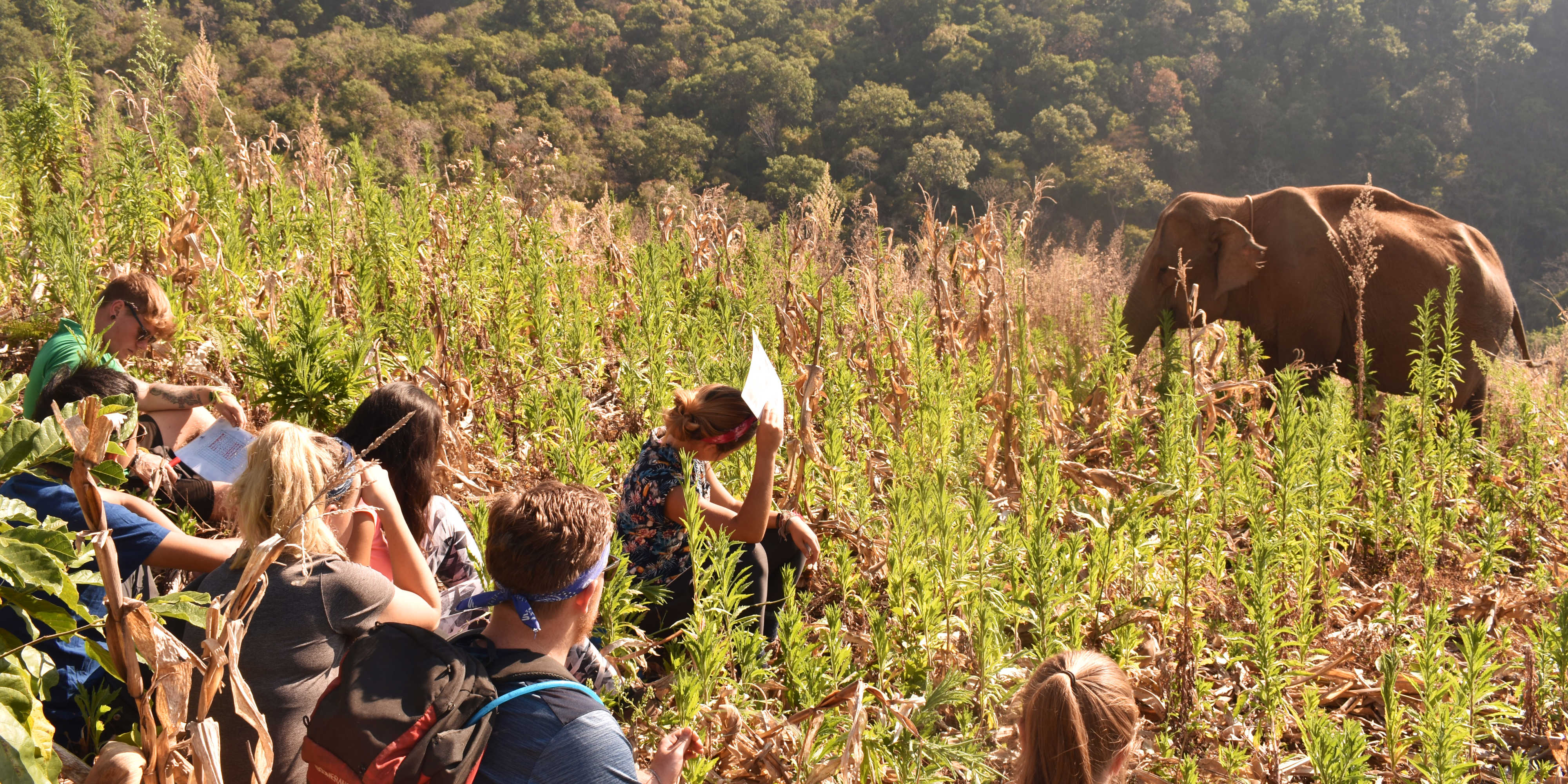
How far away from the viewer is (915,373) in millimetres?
5215

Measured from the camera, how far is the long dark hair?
3.12 m

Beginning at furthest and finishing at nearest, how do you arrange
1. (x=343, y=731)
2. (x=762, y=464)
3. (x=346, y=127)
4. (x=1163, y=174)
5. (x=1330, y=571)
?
1. (x=1163, y=174)
2. (x=346, y=127)
3. (x=1330, y=571)
4. (x=762, y=464)
5. (x=343, y=731)

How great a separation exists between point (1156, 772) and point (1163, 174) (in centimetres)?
4108

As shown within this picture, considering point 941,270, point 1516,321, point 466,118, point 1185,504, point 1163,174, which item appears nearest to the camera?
point 1185,504

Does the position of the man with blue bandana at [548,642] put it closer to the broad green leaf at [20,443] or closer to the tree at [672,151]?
the broad green leaf at [20,443]

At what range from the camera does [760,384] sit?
3.16 meters

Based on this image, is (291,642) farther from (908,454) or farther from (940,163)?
(940,163)

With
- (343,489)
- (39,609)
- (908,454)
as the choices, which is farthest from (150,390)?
(908,454)

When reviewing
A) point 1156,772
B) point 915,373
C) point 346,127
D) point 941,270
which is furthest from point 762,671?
point 346,127

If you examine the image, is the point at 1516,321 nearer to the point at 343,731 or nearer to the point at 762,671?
the point at 762,671

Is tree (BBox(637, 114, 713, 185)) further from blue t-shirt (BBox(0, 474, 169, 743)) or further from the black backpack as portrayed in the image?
the black backpack

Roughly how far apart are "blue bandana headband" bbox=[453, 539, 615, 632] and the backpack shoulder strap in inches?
7.3

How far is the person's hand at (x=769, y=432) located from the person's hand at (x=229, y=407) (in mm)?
1998

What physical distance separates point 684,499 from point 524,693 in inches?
56.5
